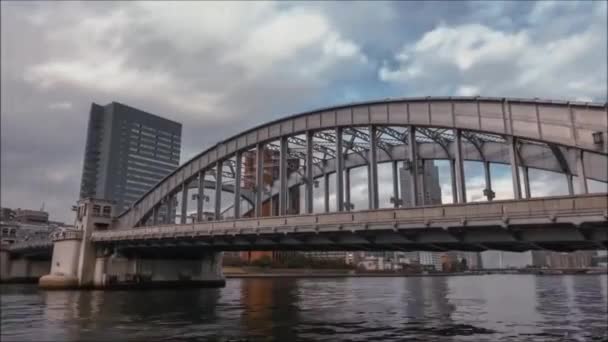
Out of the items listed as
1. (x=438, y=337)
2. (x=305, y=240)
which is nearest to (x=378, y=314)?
(x=305, y=240)

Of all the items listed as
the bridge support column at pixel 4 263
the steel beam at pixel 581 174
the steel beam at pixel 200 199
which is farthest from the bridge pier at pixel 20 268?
the steel beam at pixel 581 174

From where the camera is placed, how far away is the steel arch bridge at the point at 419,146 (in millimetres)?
32719

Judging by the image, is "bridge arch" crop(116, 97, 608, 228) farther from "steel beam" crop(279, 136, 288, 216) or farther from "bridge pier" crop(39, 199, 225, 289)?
"bridge pier" crop(39, 199, 225, 289)

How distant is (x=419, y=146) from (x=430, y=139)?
19.4 feet

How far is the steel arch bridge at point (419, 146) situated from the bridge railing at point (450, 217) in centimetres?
25

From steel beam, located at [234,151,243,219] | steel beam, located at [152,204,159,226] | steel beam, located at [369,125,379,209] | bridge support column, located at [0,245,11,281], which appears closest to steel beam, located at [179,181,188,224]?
steel beam, located at [152,204,159,226]

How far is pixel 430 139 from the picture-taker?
4778 cm

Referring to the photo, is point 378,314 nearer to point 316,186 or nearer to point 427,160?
point 427,160

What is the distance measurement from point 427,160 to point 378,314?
73.2 ft

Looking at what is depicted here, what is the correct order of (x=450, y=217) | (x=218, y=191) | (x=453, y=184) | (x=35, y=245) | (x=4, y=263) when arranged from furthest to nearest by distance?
(x=4, y=263) < (x=35, y=245) < (x=218, y=191) < (x=453, y=184) < (x=450, y=217)

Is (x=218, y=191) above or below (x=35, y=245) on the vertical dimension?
above

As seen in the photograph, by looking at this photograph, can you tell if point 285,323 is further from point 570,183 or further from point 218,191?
point 218,191

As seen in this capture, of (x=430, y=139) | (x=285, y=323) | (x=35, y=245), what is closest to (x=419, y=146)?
(x=430, y=139)

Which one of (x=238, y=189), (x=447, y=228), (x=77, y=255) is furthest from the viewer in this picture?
(x=77, y=255)
